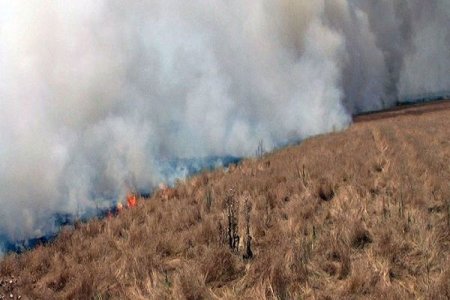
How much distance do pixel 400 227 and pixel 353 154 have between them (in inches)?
214

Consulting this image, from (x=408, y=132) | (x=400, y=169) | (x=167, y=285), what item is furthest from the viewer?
(x=408, y=132)

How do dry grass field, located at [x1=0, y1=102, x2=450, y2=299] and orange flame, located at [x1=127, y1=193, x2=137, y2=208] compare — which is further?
orange flame, located at [x1=127, y1=193, x2=137, y2=208]

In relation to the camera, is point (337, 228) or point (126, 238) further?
point (126, 238)

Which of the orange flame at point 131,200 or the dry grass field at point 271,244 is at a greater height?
the orange flame at point 131,200

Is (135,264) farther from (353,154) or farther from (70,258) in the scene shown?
(353,154)

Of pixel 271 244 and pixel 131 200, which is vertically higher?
pixel 131 200

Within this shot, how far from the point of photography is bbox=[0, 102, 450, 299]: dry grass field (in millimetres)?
5133

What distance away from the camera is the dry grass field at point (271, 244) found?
5.13m

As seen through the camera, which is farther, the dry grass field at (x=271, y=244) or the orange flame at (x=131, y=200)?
the orange flame at (x=131, y=200)

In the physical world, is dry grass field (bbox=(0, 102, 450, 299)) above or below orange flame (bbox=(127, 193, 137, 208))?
below

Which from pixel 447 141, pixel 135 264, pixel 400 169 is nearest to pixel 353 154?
pixel 400 169

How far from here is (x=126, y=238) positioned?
7.29m

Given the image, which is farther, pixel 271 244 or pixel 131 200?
pixel 131 200

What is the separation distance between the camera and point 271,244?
20.7 feet
